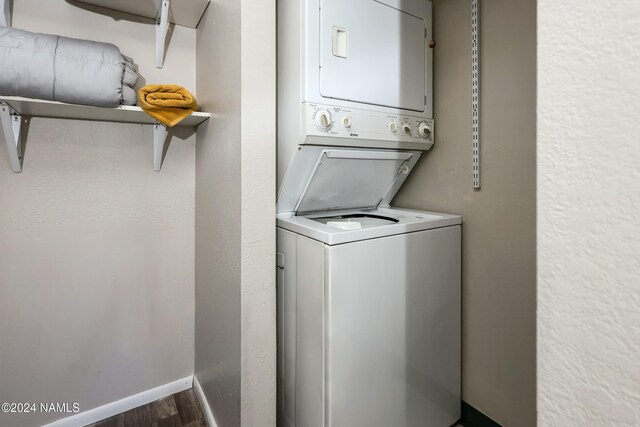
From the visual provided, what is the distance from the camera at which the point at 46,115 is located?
5.16 ft

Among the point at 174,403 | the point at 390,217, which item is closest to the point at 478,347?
the point at 390,217

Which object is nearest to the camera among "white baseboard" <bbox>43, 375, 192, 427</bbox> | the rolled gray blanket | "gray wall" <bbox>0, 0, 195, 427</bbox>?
the rolled gray blanket

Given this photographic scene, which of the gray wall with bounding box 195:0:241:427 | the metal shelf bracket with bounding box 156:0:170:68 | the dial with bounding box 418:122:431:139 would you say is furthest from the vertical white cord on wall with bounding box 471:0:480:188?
the metal shelf bracket with bounding box 156:0:170:68

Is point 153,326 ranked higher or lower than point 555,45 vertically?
lower

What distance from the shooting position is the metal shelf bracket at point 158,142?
174cm

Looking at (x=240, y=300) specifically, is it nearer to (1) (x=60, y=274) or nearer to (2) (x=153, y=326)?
(2) (x=153, y=326)

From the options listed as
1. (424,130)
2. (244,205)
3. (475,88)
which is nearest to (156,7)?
(244,205)

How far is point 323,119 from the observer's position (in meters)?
1.39

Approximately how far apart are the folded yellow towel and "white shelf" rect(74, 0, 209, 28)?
496 millimetres

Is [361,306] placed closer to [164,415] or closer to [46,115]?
[164,415]

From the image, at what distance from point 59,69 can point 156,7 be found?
64 centimetres

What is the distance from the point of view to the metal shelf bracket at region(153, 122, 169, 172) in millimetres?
1739

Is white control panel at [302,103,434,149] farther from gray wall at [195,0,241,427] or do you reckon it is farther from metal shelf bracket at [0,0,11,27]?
metal shelf bracket at [0,0,11,27]

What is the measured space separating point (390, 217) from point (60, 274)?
1801mm
